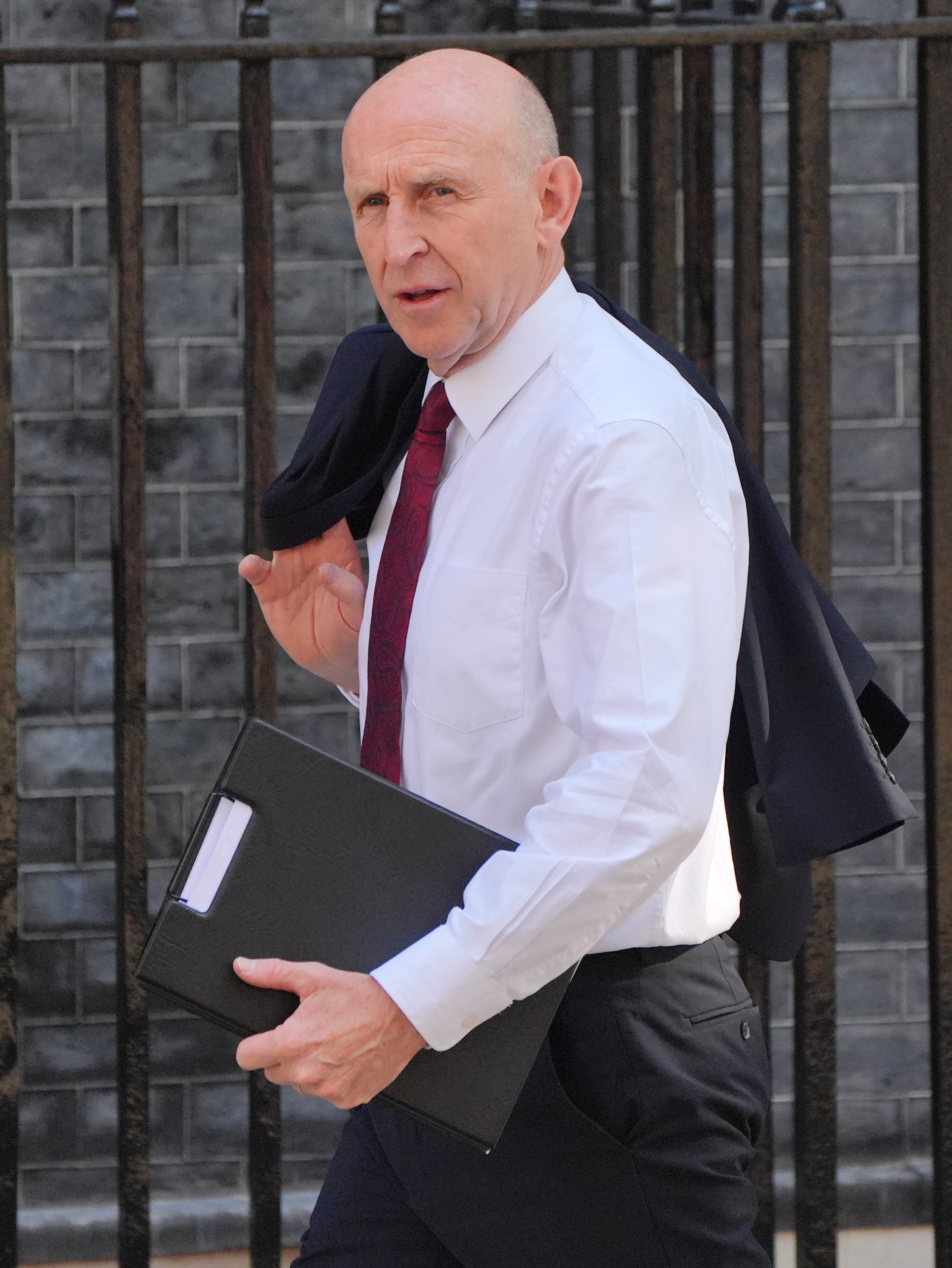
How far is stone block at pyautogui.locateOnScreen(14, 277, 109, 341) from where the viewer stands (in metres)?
3.24

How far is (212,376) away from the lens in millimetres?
3293

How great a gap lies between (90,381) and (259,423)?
1084 mm

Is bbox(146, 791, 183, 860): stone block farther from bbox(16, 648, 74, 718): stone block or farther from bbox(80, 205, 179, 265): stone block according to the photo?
bbox(80, 205, 179, 265): stone block

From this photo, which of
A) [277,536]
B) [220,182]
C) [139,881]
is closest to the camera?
[277,536]

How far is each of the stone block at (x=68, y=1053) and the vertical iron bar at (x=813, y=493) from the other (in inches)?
59.7

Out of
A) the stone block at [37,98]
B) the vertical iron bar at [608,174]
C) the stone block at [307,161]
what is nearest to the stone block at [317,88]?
the stone block at [307,161]

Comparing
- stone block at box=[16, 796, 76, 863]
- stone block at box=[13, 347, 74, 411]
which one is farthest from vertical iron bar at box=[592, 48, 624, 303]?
stone block at box=[16, 796, 76, 863]

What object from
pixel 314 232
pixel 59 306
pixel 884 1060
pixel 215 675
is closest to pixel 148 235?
pixel 59 306

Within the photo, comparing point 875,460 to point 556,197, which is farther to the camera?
point 875,460

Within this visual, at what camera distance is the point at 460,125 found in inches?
63.4

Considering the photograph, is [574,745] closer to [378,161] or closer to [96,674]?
[378,161]

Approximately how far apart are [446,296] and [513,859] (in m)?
0.59

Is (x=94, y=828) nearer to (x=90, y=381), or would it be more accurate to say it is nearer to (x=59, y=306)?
(x=90, y=381)

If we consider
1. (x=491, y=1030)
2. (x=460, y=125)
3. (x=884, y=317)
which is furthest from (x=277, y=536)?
(x=884, y=317)
